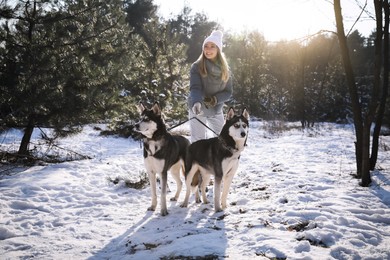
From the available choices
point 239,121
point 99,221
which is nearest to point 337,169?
point 239,121

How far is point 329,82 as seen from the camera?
21.9 meters

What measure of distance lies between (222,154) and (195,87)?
1.42 meters

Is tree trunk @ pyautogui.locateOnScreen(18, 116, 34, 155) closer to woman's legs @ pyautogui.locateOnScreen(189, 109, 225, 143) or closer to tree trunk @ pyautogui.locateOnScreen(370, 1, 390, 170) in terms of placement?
woman's legs @ pyautogui.locateOnScreen(189, 109, 225, 143)

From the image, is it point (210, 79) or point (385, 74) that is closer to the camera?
point (210, 79)

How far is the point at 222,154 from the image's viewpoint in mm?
4305

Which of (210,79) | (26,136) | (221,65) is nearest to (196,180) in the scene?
(210,79)

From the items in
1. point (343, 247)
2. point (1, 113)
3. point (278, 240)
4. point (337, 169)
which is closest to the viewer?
point (343, 247)

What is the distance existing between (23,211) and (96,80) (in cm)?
378

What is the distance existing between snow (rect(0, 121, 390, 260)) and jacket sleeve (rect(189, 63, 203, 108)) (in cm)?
177

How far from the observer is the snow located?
299 centimetres

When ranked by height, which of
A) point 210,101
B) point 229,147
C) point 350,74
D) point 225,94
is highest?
point 350,74

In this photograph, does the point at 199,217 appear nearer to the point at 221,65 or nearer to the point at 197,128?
the point at 197,128

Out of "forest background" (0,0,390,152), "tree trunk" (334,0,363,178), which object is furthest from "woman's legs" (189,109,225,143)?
"tree trunk" (334,0,363,178)

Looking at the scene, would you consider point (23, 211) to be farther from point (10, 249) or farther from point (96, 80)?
point (96, 80)
